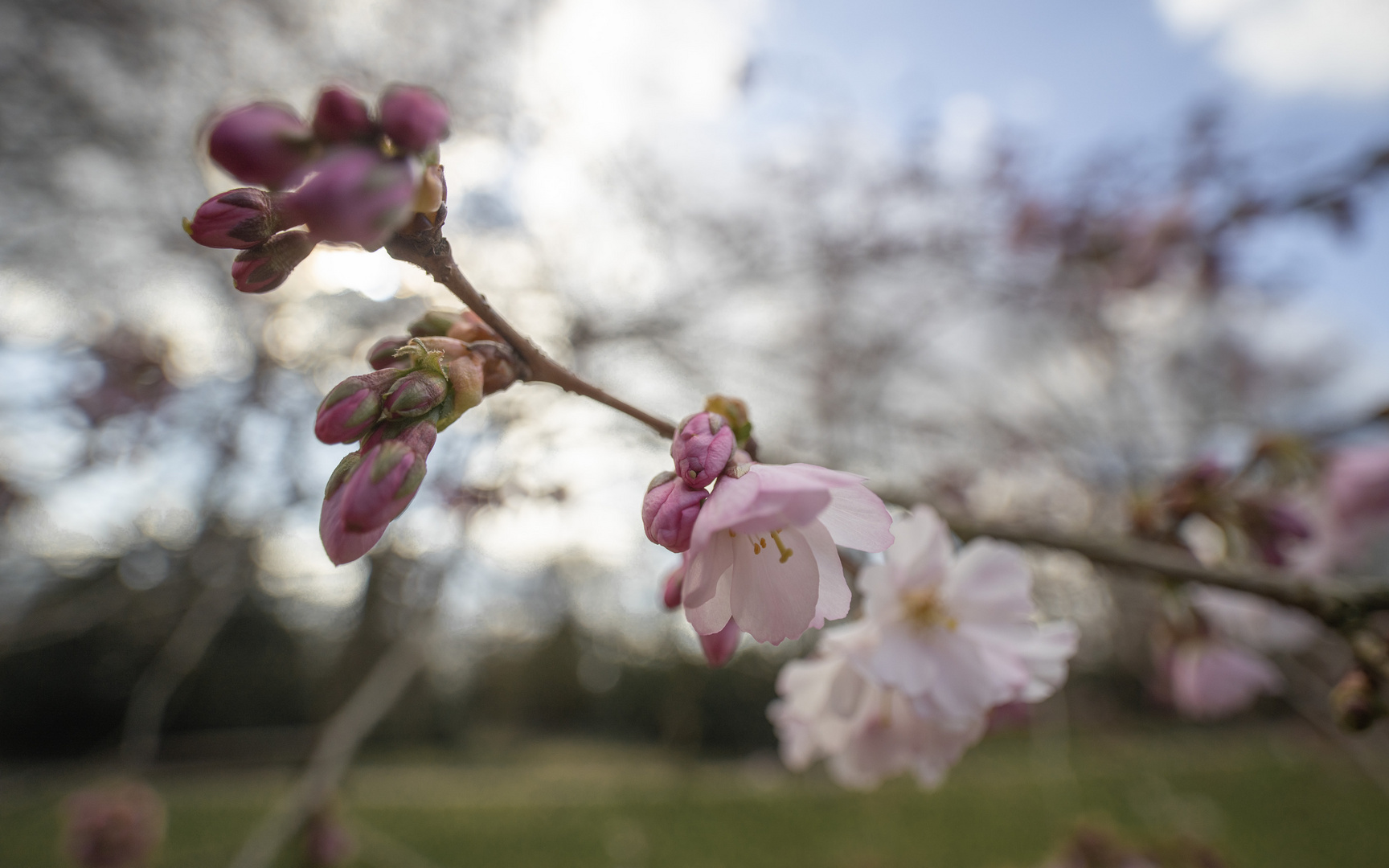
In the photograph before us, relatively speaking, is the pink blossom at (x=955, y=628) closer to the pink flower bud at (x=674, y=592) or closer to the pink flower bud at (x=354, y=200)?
the pink flower bud at (x=674, y=592)

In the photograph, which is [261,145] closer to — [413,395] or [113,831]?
[413,395]

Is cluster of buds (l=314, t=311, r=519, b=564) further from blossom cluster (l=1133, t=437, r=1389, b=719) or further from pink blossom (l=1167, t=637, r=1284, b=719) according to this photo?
pink blossom (l=1167, t=637, r=1284, b=719)

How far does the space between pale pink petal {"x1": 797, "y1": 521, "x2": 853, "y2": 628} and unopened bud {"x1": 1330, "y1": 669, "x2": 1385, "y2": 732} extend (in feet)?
1.90

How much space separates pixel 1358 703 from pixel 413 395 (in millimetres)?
932

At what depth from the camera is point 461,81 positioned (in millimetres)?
2941

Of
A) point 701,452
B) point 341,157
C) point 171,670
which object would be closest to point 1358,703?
point 701,452

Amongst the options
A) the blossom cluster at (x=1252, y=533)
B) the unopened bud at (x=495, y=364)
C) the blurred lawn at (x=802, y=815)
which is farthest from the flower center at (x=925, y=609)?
the blurred lawn at (x=802, y=815)

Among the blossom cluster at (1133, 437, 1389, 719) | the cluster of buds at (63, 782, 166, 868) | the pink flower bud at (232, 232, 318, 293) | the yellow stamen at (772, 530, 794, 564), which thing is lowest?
the cluster of buds at (63, 782, 166, 868)

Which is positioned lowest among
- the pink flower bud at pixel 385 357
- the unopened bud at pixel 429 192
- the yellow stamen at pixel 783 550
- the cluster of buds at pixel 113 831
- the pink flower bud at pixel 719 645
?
the cluster of buds at pixel 113 831

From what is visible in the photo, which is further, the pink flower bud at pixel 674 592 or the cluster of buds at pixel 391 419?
the pink flower bud at pixel 674 592

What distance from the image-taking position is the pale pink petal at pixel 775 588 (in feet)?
1.70

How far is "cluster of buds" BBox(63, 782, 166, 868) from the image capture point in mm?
1915

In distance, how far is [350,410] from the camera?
438 mm

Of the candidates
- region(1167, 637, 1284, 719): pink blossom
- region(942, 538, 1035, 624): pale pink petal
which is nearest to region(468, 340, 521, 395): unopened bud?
region(942, 538, 1035, 624): pale pink petal
